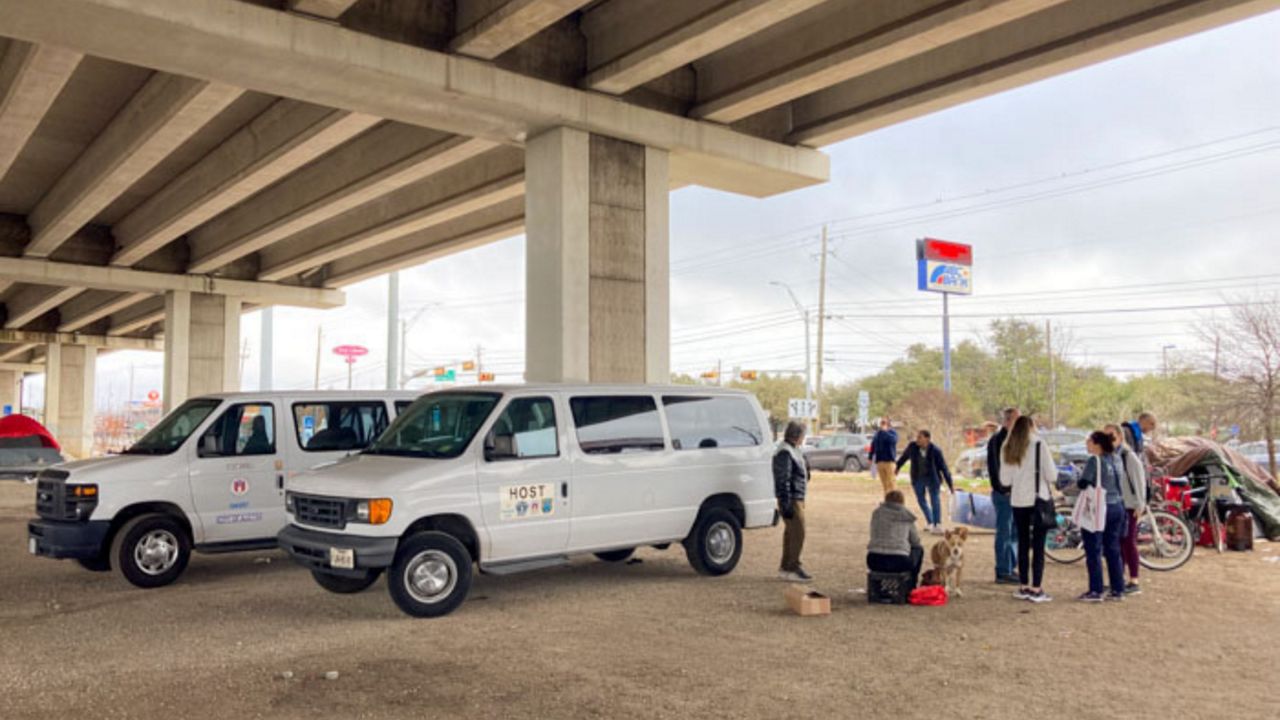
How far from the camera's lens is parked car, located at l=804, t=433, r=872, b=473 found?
37.0m

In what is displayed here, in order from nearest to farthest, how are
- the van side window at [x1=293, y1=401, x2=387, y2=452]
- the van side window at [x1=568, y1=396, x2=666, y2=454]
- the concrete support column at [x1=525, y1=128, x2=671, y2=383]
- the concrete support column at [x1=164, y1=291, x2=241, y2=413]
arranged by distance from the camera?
the van side window at [x1=568, y1=396, x2=666, y2=454] < the van side window at [x1=293, y1=401, x2=387, y2=452] < the concrete support column at [x1=525, y1=128, x2=671, y2=383] < the concrete support column at [x1=164, y1=291, x2=241, y2=413]

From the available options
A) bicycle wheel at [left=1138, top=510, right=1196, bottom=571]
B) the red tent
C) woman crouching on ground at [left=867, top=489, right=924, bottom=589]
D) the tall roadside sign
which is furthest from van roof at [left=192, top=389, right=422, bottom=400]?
the tall roadside sign

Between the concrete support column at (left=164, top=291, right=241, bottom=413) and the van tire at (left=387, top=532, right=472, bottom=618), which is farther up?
the concrete support column at (left=164, top=291, right=241, bottom=413)

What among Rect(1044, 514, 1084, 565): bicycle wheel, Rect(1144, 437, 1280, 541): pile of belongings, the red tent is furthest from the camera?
the red tent

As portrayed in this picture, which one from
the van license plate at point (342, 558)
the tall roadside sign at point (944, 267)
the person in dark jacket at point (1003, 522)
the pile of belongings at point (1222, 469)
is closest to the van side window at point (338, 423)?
the van license plate at point (342, 558)

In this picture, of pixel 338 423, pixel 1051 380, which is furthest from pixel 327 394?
pixel 1051 380

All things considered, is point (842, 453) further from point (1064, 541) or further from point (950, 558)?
point (950, 558)

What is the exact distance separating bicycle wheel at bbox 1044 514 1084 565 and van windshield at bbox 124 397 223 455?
1023 centimetres

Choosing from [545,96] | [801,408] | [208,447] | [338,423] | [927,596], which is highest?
[545,96]

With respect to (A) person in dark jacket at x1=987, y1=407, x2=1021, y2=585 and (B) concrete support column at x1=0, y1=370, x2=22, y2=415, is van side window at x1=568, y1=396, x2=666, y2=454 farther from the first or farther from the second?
(B) concrete support column at x1=0, y1=370, x2=22, y2=415

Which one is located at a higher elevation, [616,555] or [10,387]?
[10,387]

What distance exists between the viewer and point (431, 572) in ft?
28.9

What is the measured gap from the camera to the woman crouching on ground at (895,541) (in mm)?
9328

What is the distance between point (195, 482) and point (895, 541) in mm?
7435
